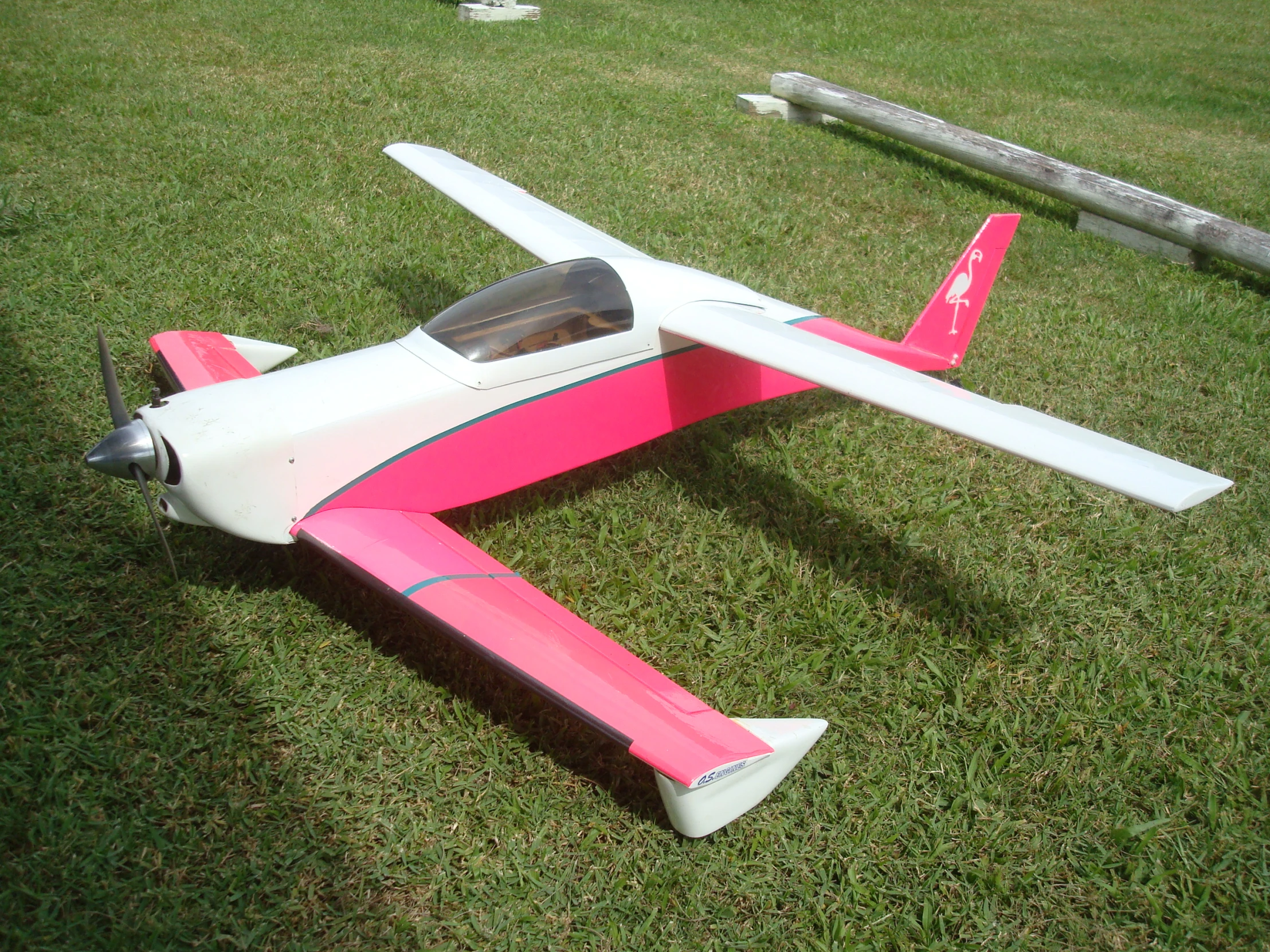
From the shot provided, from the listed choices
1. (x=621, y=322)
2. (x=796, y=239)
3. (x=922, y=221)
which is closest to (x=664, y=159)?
(x=796, y=239)

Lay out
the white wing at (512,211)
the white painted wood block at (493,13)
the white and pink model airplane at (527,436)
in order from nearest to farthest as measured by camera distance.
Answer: the white and pink model airplane at (527,436) < the white wing at (512,211) < the white painted wood block at (493,13)

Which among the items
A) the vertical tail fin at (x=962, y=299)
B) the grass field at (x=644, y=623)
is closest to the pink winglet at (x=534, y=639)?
the grass field at (x=644, y=623)

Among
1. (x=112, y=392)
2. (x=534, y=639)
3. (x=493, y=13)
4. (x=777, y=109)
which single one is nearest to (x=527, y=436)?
(x=534, y=639)

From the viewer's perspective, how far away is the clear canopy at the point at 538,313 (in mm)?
4047

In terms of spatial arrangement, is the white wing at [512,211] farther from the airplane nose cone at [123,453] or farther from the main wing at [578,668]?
the airplane nose cone at [123,453]

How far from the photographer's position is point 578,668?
3.17 metres

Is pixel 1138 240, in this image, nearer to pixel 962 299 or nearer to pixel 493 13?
pixel 962 299

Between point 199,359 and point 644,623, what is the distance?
2605 millimetres

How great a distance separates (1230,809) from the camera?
355 centimetres

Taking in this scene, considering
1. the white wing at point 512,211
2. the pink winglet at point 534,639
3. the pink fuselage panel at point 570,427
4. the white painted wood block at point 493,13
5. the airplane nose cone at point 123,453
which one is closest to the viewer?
the pink winglet at point 534,639

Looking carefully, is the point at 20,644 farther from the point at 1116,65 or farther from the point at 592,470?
the point at 1116,65

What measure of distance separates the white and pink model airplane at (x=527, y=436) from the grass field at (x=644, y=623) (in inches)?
19.3

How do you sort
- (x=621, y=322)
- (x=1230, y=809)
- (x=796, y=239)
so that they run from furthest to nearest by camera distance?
1. (x=796, y=239)
2. (x=621, y=322)
3. (x=1230, y=809)

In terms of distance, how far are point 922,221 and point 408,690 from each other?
714 centimetres
